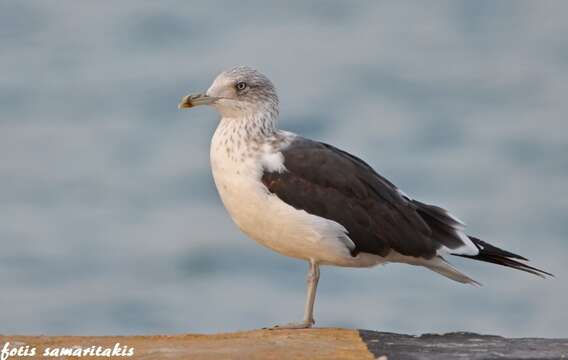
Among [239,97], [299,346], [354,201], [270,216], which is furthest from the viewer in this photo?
[239,97]

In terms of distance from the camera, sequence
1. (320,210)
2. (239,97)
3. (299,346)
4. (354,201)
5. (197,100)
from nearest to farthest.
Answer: (299,346) < (320,210) < (354,201) < (197,100) < (239,97)

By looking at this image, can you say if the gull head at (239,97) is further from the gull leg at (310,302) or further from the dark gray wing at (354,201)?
the gull leg at (310,302)

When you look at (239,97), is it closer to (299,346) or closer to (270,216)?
(270,216)

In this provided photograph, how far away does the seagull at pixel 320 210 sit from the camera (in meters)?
9.55

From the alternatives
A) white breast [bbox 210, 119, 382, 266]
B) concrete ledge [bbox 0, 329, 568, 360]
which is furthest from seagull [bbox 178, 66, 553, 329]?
concrete ledge [bbox 0, 329, 568, 360]

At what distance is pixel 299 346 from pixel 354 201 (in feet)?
5.34

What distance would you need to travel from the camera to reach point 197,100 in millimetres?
10188

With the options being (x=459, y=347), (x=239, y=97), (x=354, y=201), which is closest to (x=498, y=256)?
(x=354, y=201)

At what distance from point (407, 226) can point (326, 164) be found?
0.64 metres

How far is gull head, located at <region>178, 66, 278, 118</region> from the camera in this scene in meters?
10.2

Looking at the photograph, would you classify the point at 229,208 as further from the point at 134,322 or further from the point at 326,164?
the point at 134,322

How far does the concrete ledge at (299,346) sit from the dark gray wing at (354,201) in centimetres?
88

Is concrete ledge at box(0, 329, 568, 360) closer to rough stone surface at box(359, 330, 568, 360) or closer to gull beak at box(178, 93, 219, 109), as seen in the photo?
rough stone surface at box(359, 330, 568, 360)

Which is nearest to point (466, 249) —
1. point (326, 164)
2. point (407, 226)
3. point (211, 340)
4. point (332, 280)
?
point (407, 226)
